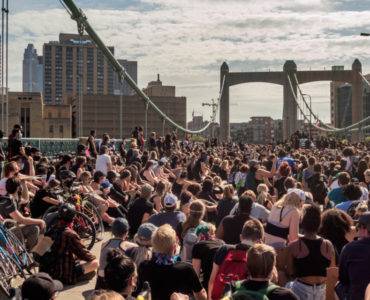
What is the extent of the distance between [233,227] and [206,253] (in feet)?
2.97

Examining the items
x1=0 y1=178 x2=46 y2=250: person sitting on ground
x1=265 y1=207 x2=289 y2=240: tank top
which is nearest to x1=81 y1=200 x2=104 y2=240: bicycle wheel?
x1=0 y1=178 x2=46 y2=250: person sitting on ground

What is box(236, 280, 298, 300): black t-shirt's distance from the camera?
4871 mm

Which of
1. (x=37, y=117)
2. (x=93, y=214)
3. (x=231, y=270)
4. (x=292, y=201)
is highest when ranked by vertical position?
(x=37, y=117)

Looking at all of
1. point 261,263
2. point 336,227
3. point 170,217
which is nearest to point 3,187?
point 170,217

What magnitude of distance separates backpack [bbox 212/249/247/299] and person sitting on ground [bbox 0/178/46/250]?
4229 millimetres

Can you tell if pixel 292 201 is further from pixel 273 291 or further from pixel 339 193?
pixel 273 291

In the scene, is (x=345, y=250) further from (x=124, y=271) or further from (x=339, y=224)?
(x=124, y=271)

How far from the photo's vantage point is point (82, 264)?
30.2ft

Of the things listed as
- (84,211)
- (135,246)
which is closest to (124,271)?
(135,246)

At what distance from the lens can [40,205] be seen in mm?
11617

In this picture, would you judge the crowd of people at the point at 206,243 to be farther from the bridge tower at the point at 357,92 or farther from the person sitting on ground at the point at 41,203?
the bridge tower at the point at 357,92

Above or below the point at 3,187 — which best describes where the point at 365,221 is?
above

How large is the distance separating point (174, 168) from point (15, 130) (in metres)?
7.21

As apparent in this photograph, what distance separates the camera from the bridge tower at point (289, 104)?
120 m
